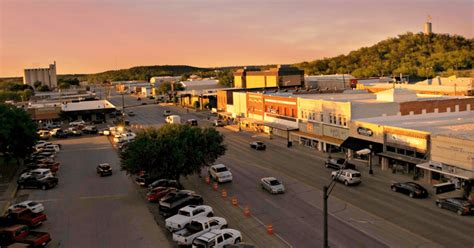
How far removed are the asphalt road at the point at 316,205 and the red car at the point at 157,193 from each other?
203 inches

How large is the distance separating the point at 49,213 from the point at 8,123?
17.8 meters

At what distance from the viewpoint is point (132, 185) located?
3819cm

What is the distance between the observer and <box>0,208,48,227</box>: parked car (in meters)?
27.7

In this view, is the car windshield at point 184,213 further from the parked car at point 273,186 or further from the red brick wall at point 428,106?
the red brick wall at point 428,106

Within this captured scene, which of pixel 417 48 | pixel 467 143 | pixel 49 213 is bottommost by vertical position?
pixel 49 213

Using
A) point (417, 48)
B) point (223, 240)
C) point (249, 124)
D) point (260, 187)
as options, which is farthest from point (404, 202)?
point (417, 48)

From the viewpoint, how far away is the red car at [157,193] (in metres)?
32.4

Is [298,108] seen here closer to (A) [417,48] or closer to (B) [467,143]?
(B) [467,143]

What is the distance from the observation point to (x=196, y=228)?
958 inches

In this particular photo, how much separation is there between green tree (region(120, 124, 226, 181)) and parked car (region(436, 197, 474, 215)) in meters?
16.8

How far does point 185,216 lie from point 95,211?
Answer: 7.77 metres

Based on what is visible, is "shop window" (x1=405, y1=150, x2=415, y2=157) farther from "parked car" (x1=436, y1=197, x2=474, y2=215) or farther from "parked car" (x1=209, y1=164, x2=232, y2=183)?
"parked car" (x1=209, y1=164, x2=232, y2=183)

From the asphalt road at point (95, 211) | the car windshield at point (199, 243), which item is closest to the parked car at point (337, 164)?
the asphalt road at point (95, 211)

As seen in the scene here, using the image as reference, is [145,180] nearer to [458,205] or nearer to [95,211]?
[95,211]
